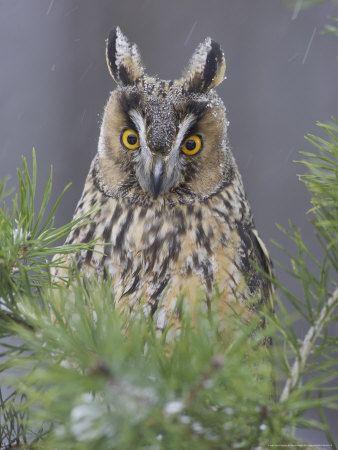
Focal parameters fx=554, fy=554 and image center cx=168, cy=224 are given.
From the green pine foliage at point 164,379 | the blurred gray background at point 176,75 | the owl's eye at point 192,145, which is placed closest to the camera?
the green pine foliage at point 164,379

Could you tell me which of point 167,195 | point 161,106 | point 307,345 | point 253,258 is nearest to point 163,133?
point 161,106

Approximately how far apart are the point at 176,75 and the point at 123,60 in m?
2.00

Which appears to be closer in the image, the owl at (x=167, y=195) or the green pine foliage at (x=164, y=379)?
the green pine foliage at (x=164, y=379)

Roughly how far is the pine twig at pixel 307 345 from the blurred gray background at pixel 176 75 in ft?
8.49

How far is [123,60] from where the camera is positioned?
4.07 ft

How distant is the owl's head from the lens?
1112mm

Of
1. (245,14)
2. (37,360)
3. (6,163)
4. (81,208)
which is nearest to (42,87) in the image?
(6,163)

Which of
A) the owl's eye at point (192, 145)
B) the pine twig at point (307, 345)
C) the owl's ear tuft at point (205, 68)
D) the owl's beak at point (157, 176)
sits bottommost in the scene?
the pine twig at point (307, 345)

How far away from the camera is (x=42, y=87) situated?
3600mm

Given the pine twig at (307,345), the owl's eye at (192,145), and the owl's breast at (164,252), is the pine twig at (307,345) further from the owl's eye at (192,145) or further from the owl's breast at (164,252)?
the owl's eye at (192,145)

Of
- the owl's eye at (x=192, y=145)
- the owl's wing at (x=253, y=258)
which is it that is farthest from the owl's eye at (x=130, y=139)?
the owl's wing at (x=253, y=258)

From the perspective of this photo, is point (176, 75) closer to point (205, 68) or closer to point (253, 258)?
point (205, 68)

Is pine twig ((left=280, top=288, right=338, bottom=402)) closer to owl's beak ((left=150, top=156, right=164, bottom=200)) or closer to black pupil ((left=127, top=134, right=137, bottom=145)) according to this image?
owl's beak ((left=150, top=156, right=164, bottom=200))

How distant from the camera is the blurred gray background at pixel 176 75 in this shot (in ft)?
10.5
